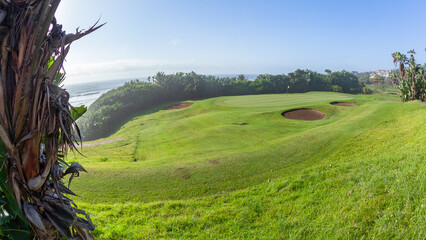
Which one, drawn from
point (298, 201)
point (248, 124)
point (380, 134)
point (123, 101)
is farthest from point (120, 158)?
point (123, 101)

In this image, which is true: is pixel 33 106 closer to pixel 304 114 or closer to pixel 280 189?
pixel 280 189

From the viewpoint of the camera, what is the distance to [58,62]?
174 centimetres

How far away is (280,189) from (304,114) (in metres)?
17.8

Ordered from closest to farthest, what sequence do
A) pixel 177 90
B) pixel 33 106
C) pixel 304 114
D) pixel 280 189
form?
pixel 33 106, pixel 280 189, pixel 304 114, pixel 177 90

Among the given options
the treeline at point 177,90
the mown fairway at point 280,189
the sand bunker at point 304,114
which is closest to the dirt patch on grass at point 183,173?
the mown fairway at point 280,189

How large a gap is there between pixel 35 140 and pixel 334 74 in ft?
282

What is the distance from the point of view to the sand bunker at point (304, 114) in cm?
2211

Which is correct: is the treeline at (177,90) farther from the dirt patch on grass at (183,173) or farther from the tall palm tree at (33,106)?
the tall palm tree at (33,106)

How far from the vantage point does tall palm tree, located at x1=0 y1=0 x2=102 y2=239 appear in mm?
1536

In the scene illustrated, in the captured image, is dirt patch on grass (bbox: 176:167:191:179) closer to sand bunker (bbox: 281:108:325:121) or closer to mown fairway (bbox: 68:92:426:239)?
mown fairway (bbox: 68:92:426:239)

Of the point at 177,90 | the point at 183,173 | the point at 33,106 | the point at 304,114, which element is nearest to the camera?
the point at 33,106

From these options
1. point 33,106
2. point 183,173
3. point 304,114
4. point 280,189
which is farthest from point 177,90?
point 33,106

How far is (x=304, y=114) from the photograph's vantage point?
76.5 feet

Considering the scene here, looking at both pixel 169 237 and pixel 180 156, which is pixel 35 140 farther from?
pixel 180 156
